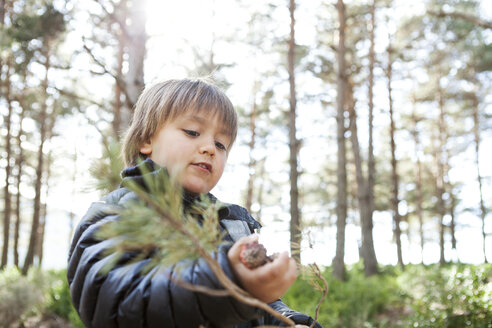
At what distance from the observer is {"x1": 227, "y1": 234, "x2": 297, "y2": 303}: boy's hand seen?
2.41ft

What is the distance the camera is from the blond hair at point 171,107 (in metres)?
1.32

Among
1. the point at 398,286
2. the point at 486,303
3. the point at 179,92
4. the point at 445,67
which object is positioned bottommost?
the point at 398,286

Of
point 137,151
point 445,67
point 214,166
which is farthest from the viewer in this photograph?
point 445,67

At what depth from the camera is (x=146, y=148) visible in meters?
1.37

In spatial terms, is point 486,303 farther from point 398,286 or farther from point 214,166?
point 398,286

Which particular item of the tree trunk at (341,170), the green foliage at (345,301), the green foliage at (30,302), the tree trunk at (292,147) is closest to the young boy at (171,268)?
the green foliage at (345,301)

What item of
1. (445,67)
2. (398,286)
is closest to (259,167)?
(445,67)

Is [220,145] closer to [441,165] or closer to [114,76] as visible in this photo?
[114,76]

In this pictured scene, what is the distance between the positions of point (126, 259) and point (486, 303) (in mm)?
4255

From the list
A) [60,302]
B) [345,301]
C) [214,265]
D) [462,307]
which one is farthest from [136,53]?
[60,302]

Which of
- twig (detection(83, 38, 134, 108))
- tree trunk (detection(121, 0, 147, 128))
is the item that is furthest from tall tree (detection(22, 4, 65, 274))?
twig (detection(83, 38, 134, 108))

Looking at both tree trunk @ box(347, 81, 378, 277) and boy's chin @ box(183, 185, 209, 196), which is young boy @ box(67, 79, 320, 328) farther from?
tree trunk @ box(347, 81, 378, 277)

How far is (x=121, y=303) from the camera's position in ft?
2.78

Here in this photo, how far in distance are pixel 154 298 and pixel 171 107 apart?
2.30 ft
